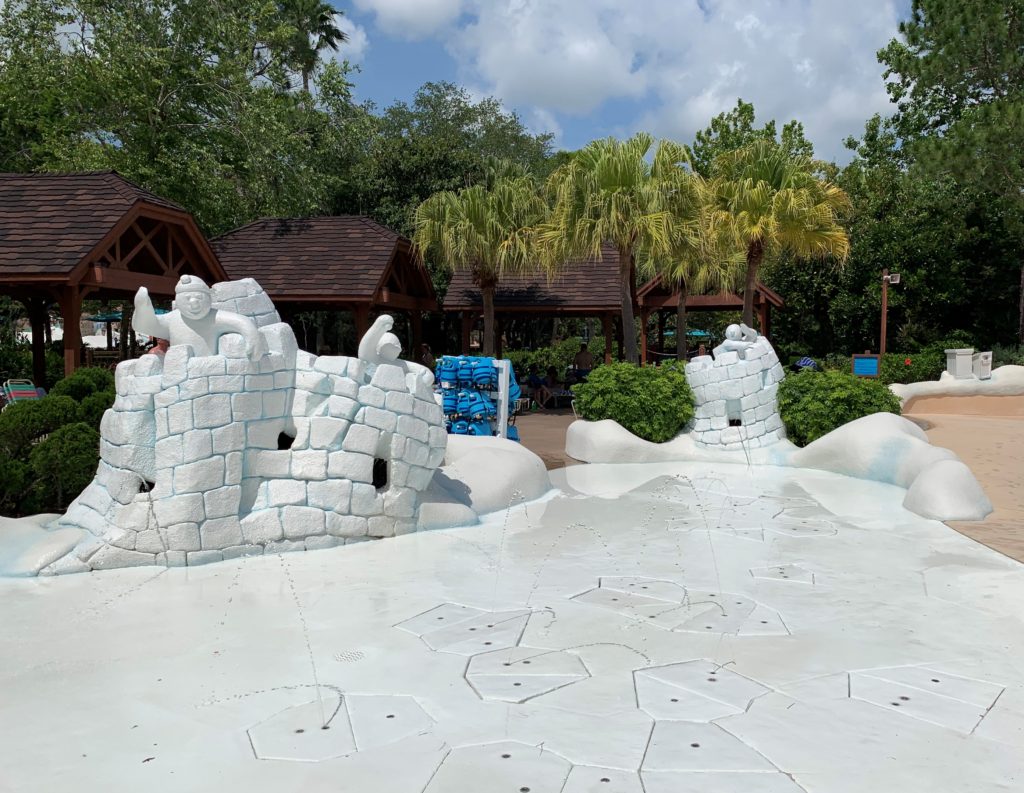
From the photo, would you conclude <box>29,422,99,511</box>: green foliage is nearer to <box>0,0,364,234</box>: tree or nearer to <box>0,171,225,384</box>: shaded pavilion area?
<box>0,171,225,384</box>: shaded pavilion area

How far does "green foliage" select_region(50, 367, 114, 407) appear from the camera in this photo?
30.0 ft

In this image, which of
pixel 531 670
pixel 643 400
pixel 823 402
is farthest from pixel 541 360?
pixel 531 670

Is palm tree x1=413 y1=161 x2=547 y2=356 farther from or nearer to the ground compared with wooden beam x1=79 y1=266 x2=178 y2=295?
farther from the ground

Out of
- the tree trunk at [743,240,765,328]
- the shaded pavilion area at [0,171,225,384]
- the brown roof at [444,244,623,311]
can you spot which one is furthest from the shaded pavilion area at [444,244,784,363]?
the shaded pavilion area at [0,171,225,384]

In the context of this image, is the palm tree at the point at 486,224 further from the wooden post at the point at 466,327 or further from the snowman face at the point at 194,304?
the snowman face at the point at 194,304

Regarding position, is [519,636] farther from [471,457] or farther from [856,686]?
[471,457]

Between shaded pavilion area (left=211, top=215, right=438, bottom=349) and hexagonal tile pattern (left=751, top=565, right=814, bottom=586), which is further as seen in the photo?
shaded pavilion area (left=211, top=215, right=438, bottom=349)

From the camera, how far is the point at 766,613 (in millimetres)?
5629

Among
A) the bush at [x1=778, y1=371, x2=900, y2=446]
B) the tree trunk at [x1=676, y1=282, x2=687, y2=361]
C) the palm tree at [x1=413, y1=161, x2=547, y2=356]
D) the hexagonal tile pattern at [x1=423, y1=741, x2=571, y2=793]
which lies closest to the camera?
the hexagonal tile pattern at [x1=423, y1=741, x2=571, y2=793]

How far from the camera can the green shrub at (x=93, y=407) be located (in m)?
8.71

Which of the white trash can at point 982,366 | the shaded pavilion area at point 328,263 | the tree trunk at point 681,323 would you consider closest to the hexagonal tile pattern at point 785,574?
the shaded pavilion area at point 328,263

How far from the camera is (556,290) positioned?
19.9 metres

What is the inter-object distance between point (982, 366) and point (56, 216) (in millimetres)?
19431

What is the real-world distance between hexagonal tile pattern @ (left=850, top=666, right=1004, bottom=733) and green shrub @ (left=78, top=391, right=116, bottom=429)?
765 cm
